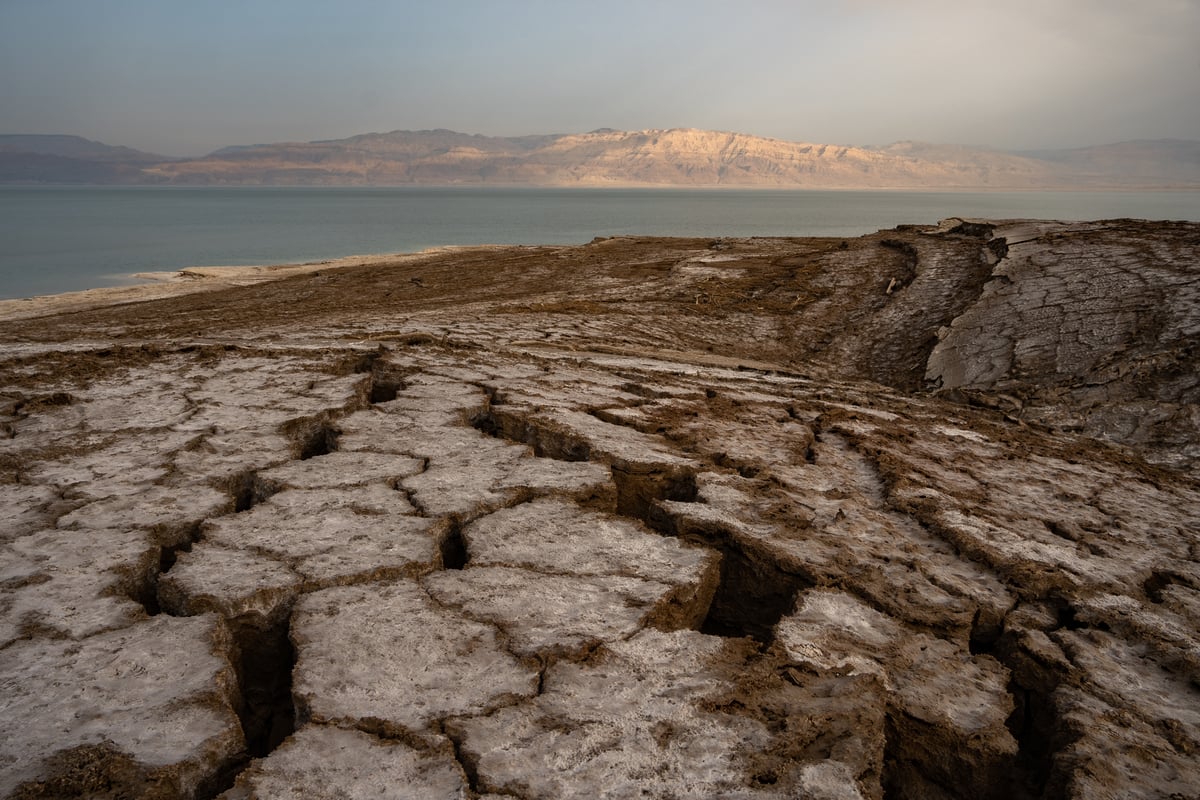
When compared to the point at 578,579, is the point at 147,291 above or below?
below

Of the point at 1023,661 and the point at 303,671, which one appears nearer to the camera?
the point at 303,671

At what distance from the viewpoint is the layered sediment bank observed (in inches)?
59.1

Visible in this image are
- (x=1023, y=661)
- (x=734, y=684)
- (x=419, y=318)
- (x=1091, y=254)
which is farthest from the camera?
(x=1091, y=254)

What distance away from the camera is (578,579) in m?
2.08

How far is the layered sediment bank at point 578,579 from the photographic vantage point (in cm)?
150

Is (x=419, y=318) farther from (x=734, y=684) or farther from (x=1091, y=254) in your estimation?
(x=1091, y=254)

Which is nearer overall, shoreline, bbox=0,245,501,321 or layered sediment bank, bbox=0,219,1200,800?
layered sediment bank, bbox=0,219,1200,800

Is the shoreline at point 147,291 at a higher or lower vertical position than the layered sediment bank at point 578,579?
lower

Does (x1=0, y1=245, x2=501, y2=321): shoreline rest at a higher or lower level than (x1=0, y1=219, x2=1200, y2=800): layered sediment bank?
lower

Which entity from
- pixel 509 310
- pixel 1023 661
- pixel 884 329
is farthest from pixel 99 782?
pixel 884 329

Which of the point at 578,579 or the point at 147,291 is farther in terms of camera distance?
the point at 147,291

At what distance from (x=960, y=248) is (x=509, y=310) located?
520 cm

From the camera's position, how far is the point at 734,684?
168 centimetres

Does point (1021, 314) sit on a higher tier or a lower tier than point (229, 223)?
higher
